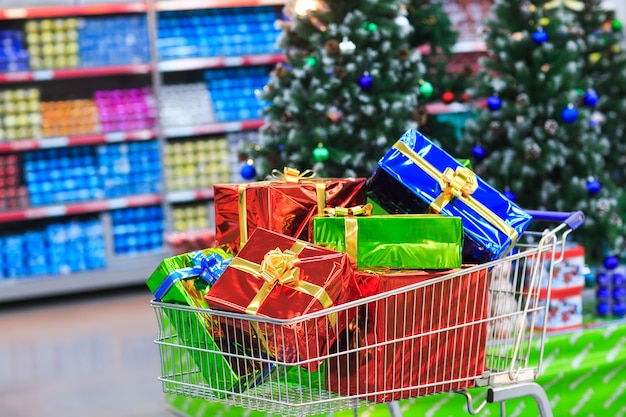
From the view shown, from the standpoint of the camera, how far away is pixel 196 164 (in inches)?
246

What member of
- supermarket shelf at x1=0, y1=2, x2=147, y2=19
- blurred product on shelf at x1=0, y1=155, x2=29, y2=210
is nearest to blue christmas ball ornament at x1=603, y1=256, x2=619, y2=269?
supermarket shelf at x1=0, y1=2, x2=147, y2=19

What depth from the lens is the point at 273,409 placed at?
5.23ft

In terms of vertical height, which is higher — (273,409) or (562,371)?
(273,409)

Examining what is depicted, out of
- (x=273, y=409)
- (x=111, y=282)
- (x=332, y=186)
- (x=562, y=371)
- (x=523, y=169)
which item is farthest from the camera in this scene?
(x=111, y=282)

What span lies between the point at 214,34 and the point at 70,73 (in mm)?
1000

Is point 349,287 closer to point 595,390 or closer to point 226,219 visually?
point 226,219

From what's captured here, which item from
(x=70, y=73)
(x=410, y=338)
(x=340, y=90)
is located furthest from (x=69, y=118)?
(x=410, y=338)

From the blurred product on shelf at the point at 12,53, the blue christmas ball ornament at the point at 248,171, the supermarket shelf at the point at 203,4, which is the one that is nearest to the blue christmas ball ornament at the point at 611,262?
the blue christmas ball ornament at the point at 248,171

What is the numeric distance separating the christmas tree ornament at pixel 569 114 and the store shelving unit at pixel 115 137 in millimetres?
2061

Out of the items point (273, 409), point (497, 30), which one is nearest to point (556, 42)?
point (497, 30)

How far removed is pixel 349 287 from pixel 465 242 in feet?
0.81

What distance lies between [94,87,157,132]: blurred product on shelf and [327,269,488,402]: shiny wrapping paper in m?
4.67

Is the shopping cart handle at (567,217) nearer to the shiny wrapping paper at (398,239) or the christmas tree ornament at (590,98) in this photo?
the shiny wrapping paper at (398,239)

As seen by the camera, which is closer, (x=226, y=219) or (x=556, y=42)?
(x=226, y=219)
